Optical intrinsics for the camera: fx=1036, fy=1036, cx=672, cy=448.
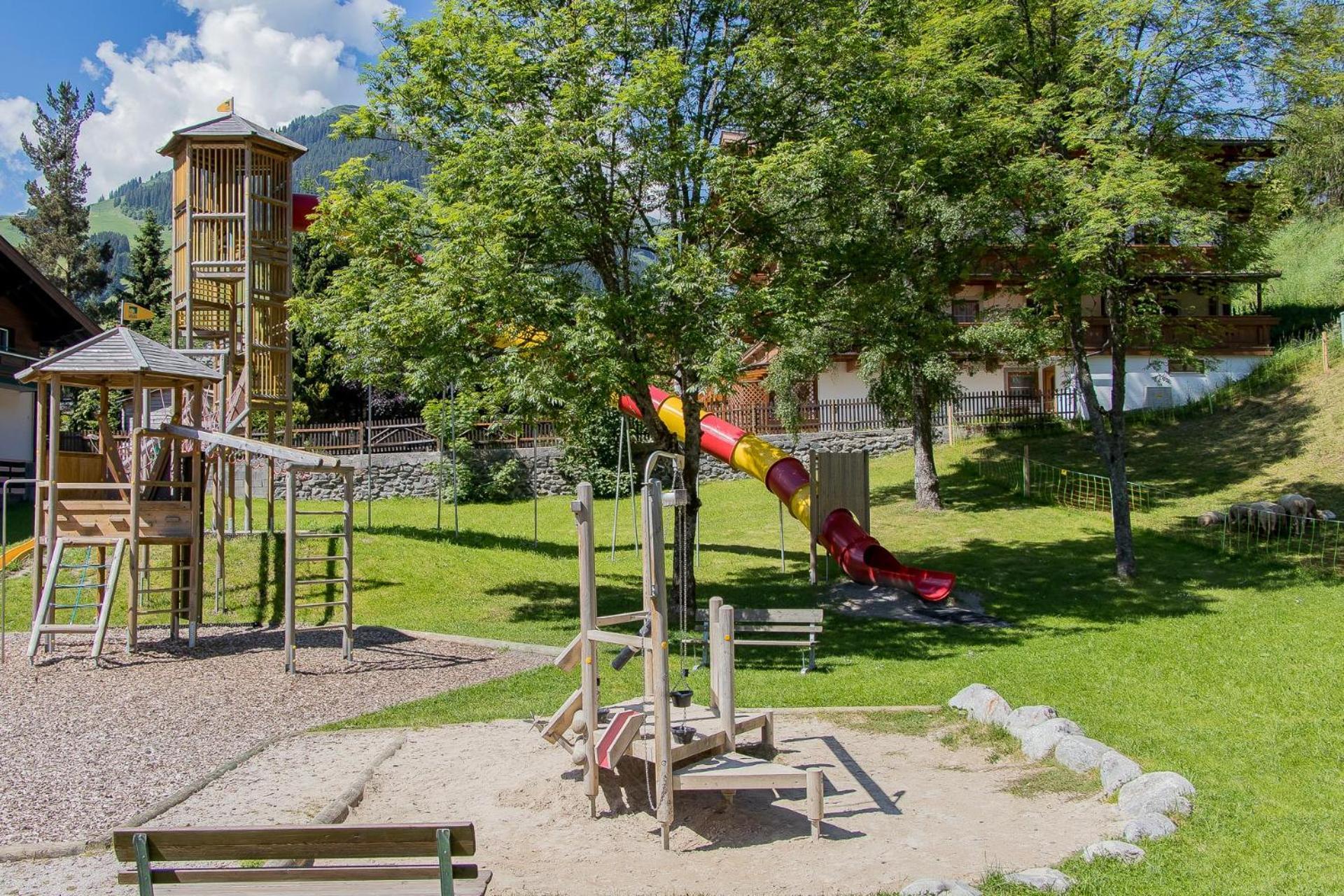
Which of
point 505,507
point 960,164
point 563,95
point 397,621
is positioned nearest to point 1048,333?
point 960,164

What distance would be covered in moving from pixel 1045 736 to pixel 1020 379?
Answer: 30.1 meters

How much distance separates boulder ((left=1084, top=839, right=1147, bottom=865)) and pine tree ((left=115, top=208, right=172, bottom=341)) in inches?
1679

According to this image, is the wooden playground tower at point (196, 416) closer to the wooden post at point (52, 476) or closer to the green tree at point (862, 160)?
the wooden post at point (52, 476)

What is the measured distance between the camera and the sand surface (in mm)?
6180

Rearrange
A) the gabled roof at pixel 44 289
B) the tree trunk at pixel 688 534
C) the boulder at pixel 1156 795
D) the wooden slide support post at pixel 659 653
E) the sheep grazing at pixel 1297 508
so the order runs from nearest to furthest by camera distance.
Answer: the boulder at pixel 1156 795 < the wooden slide support post at pixel 659 653 < the tree trunk at pixel 688 534 < the sheep grazing at pixel 1297 508 < the gabled roof at pixel 44 289

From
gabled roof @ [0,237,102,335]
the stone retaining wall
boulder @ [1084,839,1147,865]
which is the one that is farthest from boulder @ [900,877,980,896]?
gabled roof @ [0,237,102,335]

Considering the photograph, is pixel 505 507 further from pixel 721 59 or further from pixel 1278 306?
pixel 1278 306

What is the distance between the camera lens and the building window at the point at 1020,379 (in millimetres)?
36188

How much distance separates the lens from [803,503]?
66.7ft

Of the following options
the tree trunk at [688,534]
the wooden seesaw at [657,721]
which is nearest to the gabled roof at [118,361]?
the tree trunk at [688,534]

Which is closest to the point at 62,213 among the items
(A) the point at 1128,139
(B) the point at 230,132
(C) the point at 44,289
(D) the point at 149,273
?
(D) the point at 149,273

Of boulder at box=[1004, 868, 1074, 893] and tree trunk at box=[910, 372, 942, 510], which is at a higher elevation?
tree trunk at box=[910, 372, 942, 510]

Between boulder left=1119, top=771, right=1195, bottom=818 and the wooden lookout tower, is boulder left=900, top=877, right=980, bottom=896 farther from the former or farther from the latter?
the wooden lookout tower

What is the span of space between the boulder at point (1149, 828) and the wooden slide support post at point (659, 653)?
285cm
